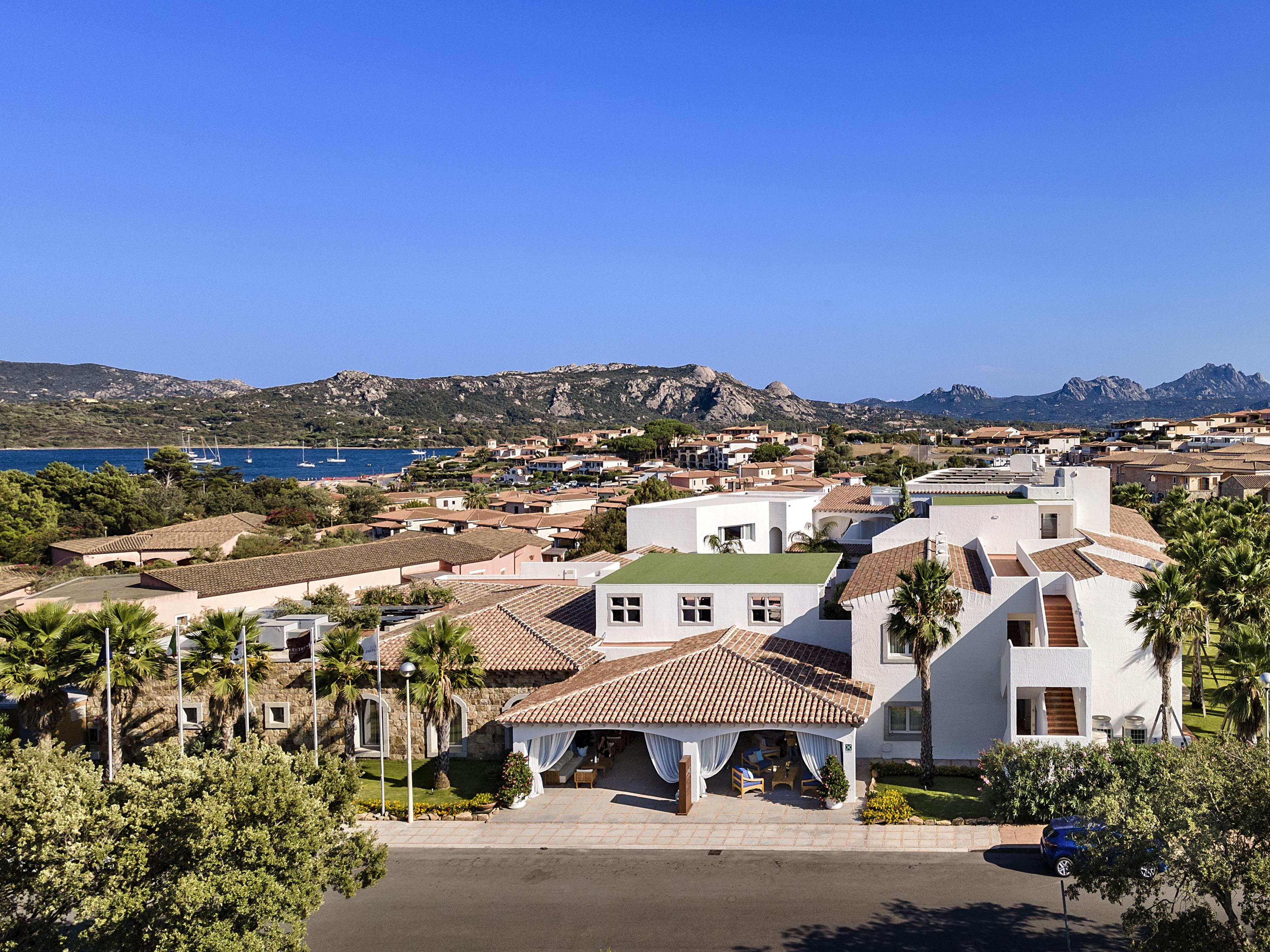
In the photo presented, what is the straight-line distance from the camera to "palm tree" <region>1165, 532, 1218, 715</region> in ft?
90.7

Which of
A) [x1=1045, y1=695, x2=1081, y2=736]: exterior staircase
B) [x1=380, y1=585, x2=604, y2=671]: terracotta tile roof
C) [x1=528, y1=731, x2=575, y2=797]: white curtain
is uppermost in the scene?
[x1=380, y1=585, x2=604, y2=671]: terracotta tile roof

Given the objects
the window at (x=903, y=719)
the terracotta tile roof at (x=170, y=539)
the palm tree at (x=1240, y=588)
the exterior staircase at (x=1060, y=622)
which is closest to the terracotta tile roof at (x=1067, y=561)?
the exterior staircase at (x=1060, y=622)

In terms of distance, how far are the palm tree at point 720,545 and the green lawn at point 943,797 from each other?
1119 inches

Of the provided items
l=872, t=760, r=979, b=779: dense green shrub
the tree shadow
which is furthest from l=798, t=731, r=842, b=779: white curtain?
the tree shadow

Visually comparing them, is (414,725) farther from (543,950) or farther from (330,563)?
(330,563)

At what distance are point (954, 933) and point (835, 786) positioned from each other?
6.89m

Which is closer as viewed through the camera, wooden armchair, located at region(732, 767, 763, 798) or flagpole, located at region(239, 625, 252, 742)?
wooden armchair, located at region(732, 767, 763, 798)

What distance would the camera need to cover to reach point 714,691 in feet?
85.9

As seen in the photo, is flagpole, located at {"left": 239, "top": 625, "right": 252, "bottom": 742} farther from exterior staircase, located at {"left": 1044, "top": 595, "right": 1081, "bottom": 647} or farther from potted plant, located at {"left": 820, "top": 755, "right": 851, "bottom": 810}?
exterior staircase, located at {"left": 1044, "top": 595, "right": 1081, "bottom": 647}

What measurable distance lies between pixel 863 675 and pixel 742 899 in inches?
404

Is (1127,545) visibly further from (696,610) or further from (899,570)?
(696,610)

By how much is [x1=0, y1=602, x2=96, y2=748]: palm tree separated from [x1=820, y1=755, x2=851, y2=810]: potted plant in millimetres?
21399

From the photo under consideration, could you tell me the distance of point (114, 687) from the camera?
26641 millimetres

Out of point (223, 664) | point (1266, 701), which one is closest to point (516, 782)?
point (223, 664)
